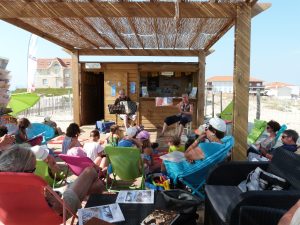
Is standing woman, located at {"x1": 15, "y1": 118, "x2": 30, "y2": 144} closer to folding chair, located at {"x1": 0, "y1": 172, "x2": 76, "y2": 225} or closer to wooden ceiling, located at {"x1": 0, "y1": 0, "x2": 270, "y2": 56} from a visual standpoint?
wooden ceiling, located at {"x1": 0, "y1": 0, "x2": 270, "y2": 56}

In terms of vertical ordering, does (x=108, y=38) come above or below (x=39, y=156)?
above

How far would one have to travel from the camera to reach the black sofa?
2.12 m

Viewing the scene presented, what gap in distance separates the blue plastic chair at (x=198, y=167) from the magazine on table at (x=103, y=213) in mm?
1207

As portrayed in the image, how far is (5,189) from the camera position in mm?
2256

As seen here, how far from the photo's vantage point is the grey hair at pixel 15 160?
2330 millimetres

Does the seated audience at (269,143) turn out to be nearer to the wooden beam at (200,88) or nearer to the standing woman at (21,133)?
the standing woman at (21,133)

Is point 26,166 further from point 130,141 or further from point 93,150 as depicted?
point 130,141

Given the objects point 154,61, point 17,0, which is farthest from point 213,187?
point 154,61

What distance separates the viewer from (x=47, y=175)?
4.00 m

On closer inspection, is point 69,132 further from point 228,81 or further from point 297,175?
point 228,81

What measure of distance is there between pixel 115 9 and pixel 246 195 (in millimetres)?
3474

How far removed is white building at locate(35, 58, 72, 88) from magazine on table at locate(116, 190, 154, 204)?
71732mm

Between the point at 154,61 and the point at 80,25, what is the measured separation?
5121 mm

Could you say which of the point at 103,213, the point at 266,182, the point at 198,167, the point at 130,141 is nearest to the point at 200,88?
the point at 130,141
